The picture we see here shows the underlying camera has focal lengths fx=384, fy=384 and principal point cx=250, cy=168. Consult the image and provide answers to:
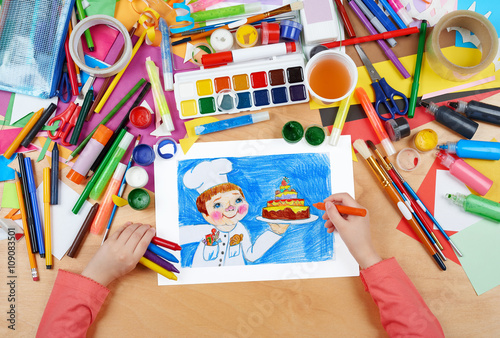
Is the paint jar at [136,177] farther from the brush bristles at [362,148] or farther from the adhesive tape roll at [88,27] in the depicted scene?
the brush bristles at [362,148]

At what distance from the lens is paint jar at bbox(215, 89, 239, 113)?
48.8 inches

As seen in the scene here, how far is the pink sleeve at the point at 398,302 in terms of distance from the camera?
43.3 inches

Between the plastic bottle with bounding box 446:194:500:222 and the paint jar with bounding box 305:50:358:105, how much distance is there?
0.52m

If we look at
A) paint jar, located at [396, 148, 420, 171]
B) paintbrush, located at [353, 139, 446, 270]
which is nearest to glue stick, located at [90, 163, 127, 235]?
paintbrush, located at [353, 139, 446, 270]

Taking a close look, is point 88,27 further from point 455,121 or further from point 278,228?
point 455,121

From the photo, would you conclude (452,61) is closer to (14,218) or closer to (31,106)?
(31,106)

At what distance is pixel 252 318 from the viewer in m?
1.20

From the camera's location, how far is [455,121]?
1.21 m

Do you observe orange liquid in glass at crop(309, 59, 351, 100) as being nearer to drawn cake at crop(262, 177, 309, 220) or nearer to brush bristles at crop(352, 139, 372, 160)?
brush bristles at crop(352, 139, 372, 160)

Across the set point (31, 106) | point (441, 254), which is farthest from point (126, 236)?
point (441, 254)

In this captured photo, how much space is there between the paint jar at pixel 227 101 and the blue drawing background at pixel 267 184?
162 millimetres

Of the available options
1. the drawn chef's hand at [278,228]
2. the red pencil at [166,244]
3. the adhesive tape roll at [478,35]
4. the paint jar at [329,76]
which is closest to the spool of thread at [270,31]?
the paint jar at [329,76]

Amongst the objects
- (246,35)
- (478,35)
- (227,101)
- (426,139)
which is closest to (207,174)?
(227,101)

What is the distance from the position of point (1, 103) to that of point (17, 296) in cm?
62
